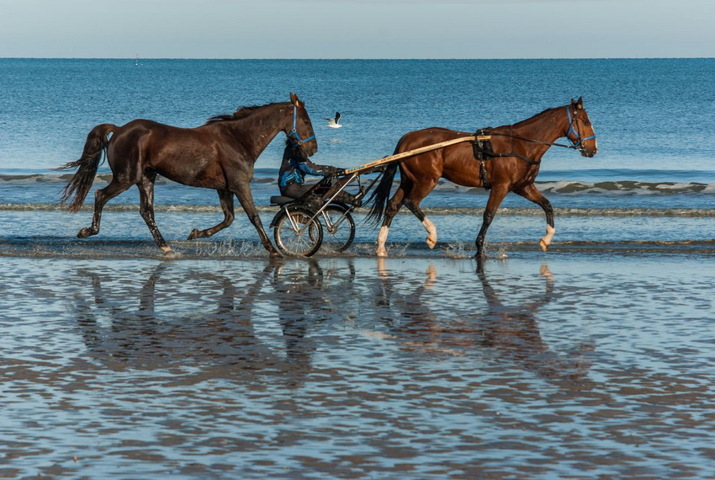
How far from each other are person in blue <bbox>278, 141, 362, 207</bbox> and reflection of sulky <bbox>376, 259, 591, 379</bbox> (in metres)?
3.06

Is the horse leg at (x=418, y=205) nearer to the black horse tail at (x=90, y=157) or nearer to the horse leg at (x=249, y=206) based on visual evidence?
the horse leg at (x=249, y=206)

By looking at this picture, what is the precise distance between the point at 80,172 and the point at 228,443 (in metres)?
10.5

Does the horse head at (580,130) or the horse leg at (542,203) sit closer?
the horse head at (580,130)

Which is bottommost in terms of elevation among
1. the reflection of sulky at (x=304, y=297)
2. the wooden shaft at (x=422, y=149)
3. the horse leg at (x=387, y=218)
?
the reflection of sulky at (x=304, y=297)

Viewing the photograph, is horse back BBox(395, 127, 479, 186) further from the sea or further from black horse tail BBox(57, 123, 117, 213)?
black horse tail BBox(57, 123, 117, 213)

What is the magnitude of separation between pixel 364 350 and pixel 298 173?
23.6 feet

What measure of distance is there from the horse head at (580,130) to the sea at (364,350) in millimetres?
1593

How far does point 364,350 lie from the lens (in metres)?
10.1

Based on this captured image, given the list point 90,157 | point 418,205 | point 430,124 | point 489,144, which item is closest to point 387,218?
point 418,205

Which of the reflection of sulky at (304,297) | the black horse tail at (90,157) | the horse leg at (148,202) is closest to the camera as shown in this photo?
the reflection of sulky at (304,297)

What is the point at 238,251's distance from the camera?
1753cm

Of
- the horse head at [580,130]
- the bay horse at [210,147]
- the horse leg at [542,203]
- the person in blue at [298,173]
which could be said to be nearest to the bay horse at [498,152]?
the horse head at [580,130]

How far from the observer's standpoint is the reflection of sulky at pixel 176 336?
9594 mm

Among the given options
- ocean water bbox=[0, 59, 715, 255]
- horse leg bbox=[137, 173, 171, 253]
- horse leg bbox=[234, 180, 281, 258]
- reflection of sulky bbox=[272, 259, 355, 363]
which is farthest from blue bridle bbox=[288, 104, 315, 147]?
ocean water bbox=[0, 59, 715, 255]
